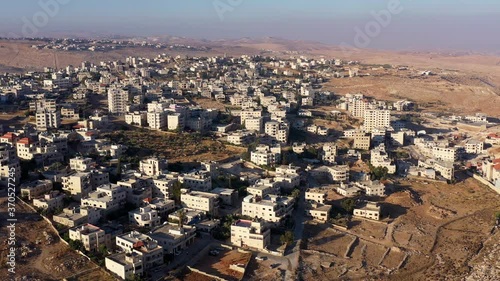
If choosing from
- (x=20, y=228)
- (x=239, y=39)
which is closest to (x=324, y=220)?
(x=20, y=228)

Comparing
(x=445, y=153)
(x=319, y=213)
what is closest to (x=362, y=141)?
(x=445, y=153)

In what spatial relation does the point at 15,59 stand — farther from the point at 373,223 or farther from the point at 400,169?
the point at 373,223

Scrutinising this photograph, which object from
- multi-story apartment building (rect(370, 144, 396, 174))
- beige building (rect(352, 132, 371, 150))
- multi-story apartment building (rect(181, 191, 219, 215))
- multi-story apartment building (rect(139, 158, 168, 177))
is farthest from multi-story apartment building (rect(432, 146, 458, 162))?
multi-story apartment building (rect(139, 158, 168, 177))

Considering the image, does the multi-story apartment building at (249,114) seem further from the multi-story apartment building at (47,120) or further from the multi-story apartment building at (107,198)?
the multi-story apartment building at (107,198)

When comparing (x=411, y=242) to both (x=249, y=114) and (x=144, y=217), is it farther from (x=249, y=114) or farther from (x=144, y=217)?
(x=249, y=114)

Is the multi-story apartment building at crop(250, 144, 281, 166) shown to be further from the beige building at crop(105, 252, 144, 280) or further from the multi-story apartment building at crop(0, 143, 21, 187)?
the beige building at crop(105, 252, 144, 280)

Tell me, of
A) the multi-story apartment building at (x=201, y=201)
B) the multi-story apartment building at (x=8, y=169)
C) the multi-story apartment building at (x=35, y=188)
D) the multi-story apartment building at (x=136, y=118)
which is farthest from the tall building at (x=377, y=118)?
the multi-story apartment building at (x=8, y=169)

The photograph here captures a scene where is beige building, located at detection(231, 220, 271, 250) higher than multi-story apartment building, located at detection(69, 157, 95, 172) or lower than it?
lower
